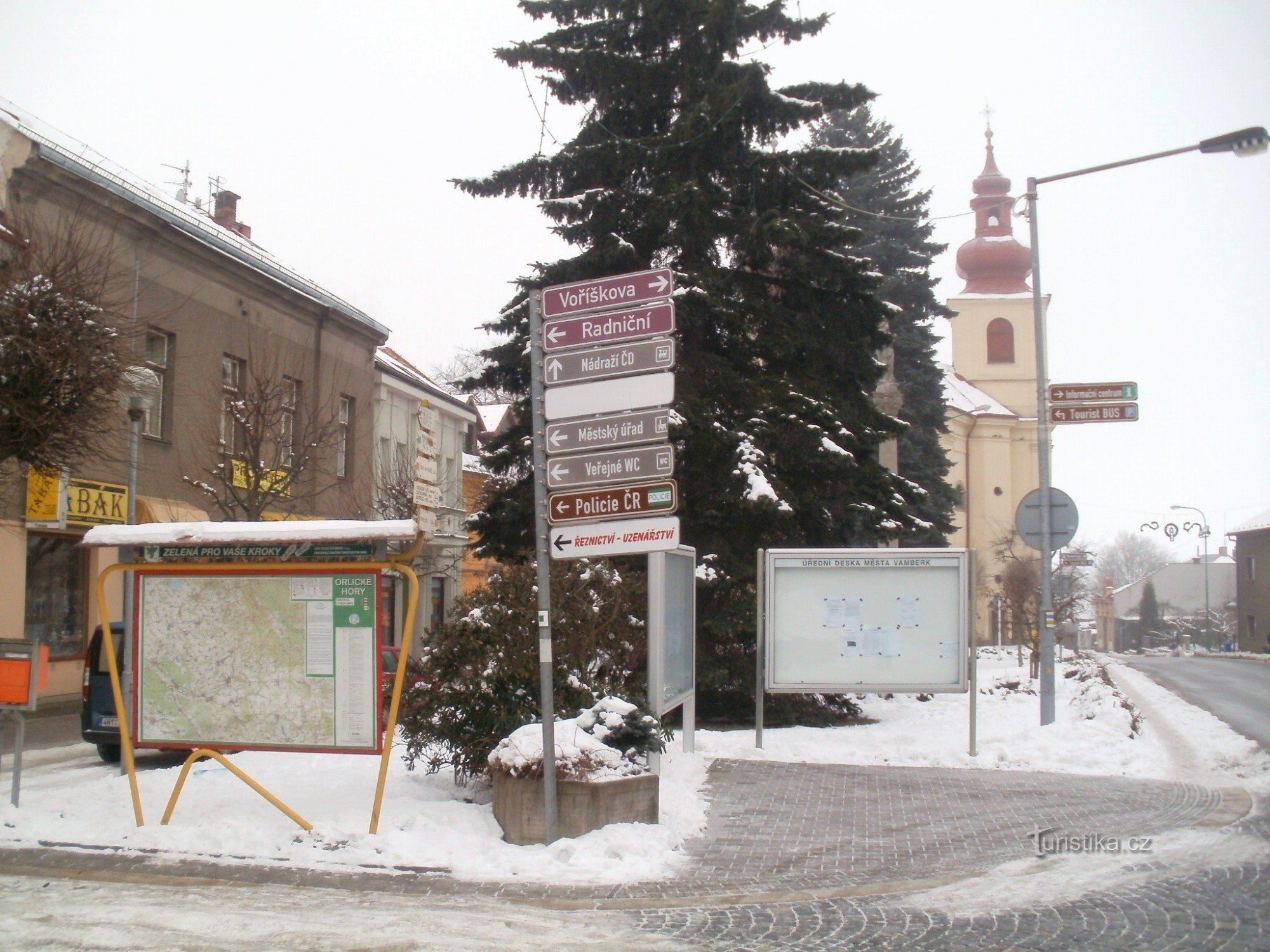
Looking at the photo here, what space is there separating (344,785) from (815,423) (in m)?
8.59

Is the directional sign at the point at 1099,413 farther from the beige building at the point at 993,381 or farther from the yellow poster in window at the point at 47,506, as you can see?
the beige building at the point at 993,381

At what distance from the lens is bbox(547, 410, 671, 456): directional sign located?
330 inches

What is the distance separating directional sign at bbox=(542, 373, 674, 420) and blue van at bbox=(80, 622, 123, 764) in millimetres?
6666

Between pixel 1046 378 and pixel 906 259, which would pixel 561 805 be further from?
pixel 906 259

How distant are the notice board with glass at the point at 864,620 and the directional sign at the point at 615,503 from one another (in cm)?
504

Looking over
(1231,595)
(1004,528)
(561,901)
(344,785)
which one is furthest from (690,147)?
(1231,595)

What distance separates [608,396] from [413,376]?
1160 inches

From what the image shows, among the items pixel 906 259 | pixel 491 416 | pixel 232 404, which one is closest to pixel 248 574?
pixel 232 404

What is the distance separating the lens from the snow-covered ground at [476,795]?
7941mm

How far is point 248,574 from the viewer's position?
853 centimetres

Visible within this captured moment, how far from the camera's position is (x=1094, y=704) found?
14922mm

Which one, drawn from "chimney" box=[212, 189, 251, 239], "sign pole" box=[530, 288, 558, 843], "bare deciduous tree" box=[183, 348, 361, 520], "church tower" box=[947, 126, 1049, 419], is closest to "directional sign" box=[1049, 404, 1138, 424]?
"sign pole" box=[530, 288, 558, 843]

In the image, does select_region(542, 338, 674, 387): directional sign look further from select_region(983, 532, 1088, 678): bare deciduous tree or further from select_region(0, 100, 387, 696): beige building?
select_region(983, 532, 1088, 678): bare deciduous tree

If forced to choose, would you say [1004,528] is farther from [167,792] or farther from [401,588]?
[167,792]
